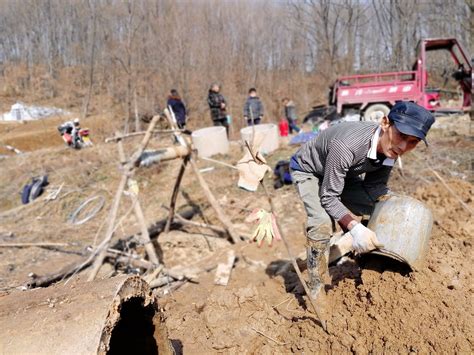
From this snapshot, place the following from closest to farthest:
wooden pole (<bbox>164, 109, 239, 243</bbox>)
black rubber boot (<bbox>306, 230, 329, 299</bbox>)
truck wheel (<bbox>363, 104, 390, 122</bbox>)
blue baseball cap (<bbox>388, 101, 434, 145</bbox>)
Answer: blue baseball cap (<bbox>388, 101, 434, 145</bbox>), black rubber boot (<bbox>306, 230, 329, 299</bbox>), wooden pole (<bbox>164, 109, 239, 243</bbox>), truck wheel (<bbox>363, 104, 390, 122</bbox>)

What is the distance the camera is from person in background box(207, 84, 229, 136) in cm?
1079

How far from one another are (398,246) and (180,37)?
47.3 ft

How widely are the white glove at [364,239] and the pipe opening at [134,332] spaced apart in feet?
4.20

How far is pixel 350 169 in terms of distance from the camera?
2740 mm

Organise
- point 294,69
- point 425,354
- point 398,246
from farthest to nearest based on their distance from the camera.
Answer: point 294,69, point 398,246, point 425,354

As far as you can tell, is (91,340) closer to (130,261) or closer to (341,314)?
(341,314)

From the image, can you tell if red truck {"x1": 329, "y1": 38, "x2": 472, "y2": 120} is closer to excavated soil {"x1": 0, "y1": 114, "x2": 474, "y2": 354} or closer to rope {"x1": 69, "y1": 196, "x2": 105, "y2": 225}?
excavated soil {"x1": 0, "y1": 114, "x2": 474, "y2": 354}

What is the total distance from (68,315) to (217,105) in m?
9.49

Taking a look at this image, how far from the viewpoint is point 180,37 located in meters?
15.5

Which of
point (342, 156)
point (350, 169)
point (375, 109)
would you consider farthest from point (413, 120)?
point (375, 109)

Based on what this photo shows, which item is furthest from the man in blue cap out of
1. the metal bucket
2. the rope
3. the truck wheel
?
the truck wheel

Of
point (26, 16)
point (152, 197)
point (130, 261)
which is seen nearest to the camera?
point (130, 261)

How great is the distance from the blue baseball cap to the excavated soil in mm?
948

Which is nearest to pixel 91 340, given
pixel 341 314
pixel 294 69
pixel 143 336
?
pixel 143 336
